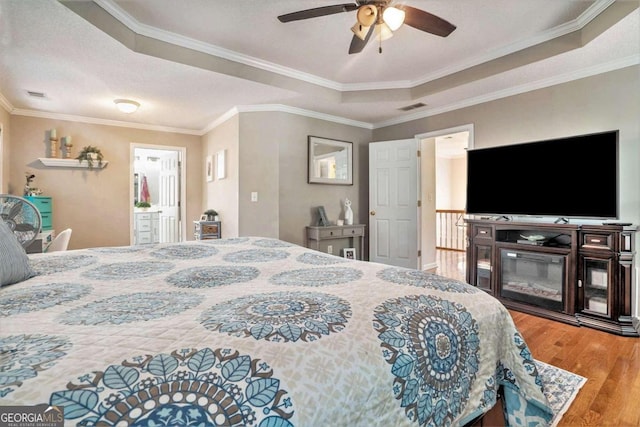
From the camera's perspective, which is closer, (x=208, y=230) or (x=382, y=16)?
(x=382, y=16)

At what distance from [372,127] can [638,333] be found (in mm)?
3997

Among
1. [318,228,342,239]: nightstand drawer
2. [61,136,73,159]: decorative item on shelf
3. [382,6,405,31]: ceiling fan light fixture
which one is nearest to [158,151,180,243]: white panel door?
[61,136,73,159]: decorative item on shelf

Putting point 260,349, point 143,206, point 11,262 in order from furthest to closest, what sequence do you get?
point 143,206 → point 11,262 → point 260,349

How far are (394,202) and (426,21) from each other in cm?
280

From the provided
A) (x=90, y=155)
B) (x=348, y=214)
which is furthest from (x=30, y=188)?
(x=348, y=214)

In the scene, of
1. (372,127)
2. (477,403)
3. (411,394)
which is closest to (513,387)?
(477,403)

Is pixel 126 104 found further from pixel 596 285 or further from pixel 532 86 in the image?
pixel 596 285

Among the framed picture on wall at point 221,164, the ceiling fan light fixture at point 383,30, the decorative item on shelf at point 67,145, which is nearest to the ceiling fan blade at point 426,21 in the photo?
the ceiling fan light fixture at point 383,30

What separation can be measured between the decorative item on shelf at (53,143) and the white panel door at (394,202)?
457 centimetres

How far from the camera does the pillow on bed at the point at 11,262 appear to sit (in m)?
1.09

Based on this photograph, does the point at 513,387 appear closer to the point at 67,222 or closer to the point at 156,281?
the point at 156,281

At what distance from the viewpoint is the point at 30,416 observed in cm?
48

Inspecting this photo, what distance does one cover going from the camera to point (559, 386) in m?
1.76

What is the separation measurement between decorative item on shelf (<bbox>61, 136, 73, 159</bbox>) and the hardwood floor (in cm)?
598
